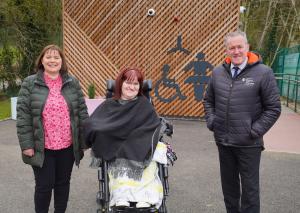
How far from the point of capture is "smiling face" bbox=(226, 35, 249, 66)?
10.8 ft

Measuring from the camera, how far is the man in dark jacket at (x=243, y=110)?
3.30m

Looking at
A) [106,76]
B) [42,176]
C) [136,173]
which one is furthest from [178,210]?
[106,76]

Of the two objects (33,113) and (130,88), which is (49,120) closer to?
(33,113)

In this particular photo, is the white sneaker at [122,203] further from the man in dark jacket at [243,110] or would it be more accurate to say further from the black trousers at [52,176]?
the man in dark jacket at [243,110]

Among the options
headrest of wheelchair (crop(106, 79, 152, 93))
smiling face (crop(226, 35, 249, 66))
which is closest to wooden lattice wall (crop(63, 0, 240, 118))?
headrest of wheelchair (crop(106, 79, 152, 93))

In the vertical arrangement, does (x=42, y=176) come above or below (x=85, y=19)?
below

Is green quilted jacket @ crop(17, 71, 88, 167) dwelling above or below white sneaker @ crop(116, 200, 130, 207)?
above

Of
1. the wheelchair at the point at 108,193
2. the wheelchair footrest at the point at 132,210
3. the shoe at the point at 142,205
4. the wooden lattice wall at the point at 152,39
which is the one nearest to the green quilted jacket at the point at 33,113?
the wheelchair at the point at 108,193

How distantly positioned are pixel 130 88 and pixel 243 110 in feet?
3.15

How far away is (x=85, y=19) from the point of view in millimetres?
11078

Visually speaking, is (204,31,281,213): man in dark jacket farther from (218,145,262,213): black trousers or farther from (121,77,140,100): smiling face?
(121,77,140,100): smiling face

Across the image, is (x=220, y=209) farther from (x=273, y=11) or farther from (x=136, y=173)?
(x=273, y=11)

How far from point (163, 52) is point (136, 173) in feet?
24.4

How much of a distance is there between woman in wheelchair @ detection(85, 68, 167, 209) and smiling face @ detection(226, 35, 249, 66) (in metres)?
0.78
